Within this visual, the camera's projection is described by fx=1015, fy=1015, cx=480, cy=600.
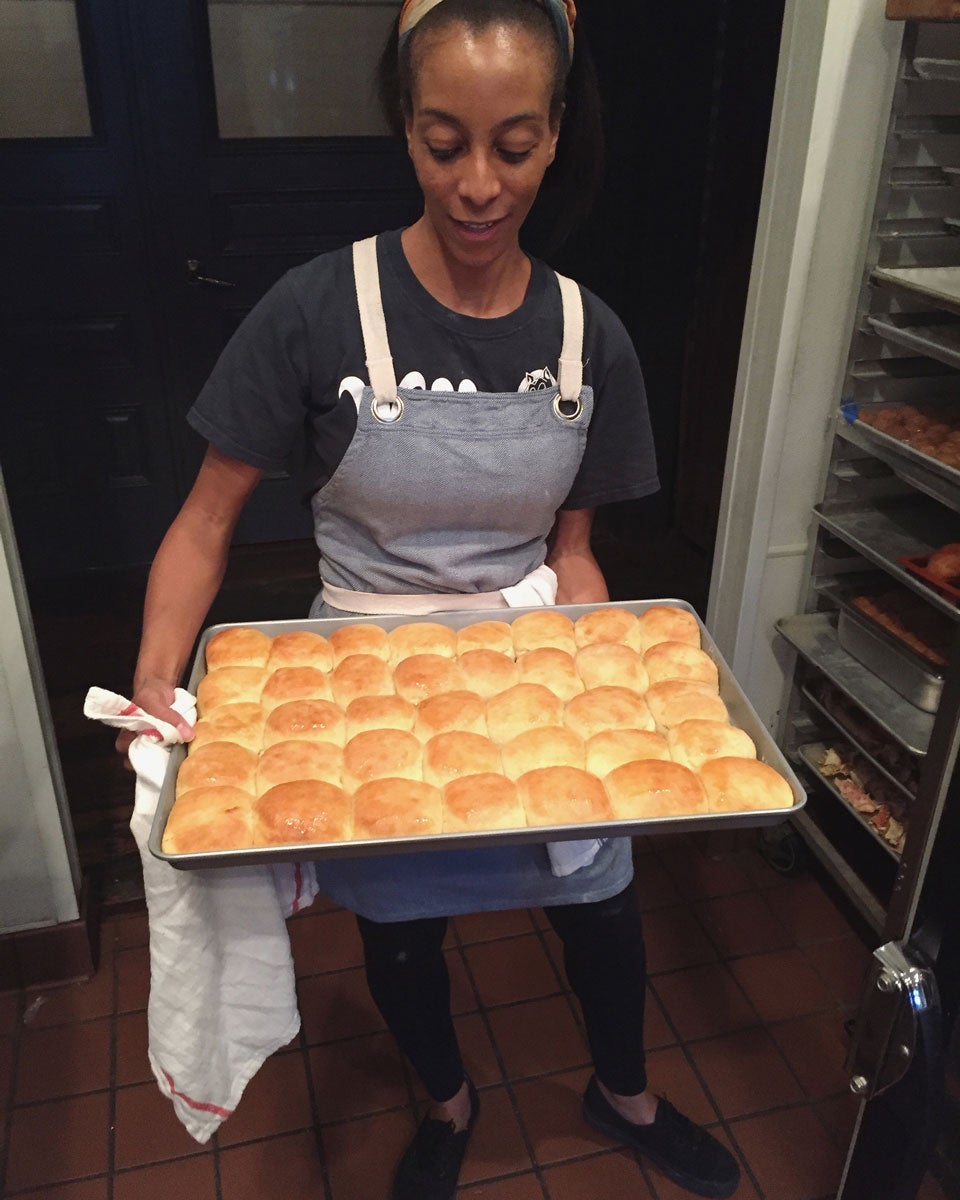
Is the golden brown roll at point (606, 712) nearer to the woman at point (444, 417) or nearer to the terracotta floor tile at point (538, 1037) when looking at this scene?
the woman at point (444, 417)

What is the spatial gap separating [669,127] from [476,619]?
2.66 m

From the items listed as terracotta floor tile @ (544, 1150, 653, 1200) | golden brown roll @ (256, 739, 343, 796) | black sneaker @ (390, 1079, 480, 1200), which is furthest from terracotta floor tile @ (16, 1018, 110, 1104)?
golden brown roll @ (256, 739, 343, 796)

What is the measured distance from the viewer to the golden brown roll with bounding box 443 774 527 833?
4.11 ft

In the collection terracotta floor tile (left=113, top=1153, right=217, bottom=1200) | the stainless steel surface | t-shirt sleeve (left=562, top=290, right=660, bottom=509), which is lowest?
terracotta floor tile (left=113, top=1153, right=217, bottom=1200)

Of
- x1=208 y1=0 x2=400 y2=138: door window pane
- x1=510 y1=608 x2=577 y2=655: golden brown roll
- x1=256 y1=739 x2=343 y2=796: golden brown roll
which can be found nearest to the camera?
x1=256 y1=739 x2=343 y2=796: golden brown roll

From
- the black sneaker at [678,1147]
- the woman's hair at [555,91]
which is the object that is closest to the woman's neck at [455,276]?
the woman's hair at [555,91]

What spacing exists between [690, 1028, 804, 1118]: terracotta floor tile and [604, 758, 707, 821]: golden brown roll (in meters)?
1.04

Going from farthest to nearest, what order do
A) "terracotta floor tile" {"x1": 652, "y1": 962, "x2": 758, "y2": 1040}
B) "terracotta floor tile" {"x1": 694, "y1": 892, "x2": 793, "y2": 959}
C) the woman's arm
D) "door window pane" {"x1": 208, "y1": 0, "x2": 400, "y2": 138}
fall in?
"door window pane" {"x1": 208, "y1": 0, "x2": 400, "y2": 138} < "terracotta floor tile" {"x1": 694, "y1": 892, "x2": 793, "y2": 959} < "terracotta floor tile" {"x1": 652, "y1": 962, "x2": 758, "y2": 1040} < the woman's arm

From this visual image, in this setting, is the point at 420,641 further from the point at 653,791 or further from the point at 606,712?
the point at 653,791

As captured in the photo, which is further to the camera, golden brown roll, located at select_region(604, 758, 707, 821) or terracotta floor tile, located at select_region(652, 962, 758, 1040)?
terracotta floor tile, located at select_region(652, 962, 758, 1040)

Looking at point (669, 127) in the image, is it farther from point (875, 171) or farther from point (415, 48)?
point (415, 48)

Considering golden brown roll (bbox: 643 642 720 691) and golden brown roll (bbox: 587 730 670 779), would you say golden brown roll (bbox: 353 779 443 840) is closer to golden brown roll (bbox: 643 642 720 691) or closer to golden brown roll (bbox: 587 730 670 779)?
golden brown roll (bbox: 587 730 670 779)

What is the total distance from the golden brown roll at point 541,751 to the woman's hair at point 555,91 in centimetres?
72

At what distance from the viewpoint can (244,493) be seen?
1.54 m
